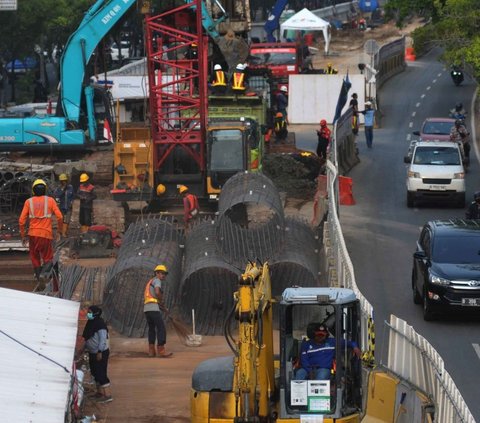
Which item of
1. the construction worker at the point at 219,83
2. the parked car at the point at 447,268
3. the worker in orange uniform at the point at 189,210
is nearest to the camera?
the parked car at the point at 447,268

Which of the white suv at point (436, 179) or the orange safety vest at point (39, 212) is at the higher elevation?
the orange safety vest at point (39, 212)

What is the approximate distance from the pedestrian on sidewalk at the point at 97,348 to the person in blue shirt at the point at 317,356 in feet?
16.4

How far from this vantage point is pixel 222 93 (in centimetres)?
3978

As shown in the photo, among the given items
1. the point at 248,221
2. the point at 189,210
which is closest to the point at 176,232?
the point at 189,210

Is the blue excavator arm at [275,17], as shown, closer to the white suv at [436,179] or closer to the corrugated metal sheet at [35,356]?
the white suv at [436,179]

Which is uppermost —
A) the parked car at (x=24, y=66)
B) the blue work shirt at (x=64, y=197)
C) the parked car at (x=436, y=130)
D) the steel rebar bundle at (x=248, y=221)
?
the steel rebar bundle at (x=248, y=221)

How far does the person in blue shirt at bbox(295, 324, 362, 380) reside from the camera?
14.6 meters

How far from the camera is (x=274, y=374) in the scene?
15234mm

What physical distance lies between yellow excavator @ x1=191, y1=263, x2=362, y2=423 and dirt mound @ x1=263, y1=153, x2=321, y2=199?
21.3m

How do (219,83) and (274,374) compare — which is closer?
(274,374)

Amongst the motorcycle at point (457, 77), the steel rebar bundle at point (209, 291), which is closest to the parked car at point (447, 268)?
the steel rebar bundle at point (209, 291)

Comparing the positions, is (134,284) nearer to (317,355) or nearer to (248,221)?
(248,221)

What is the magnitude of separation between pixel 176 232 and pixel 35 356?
10957 mm

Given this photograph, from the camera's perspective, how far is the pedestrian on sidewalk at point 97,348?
19.1 meters
